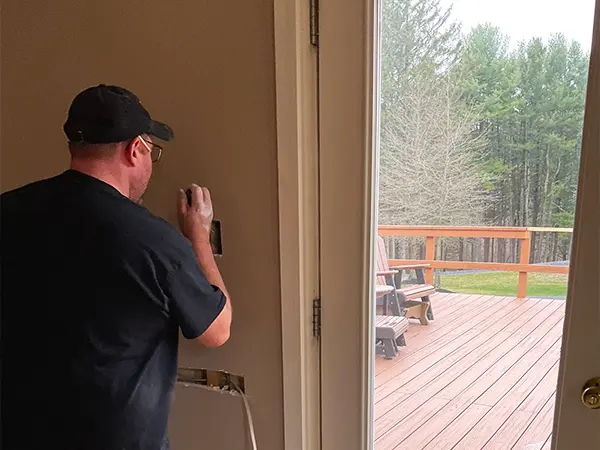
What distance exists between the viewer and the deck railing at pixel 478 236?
49.2 inches

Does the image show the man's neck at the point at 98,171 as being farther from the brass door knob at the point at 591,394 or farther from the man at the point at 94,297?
the brass door knob at the point at 591,394

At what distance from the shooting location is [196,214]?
1394 mm

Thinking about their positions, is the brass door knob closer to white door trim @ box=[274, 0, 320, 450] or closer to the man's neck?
white door trim @ box=[274, 0, 320, 450]

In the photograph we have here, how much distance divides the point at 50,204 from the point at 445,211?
0.91 m

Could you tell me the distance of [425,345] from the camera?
4.53ft

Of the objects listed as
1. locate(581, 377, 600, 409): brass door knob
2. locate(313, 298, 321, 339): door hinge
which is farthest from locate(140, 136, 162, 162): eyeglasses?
locate(581, 377, 600, 409): brass door knob

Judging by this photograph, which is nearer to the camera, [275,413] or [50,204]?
[50,204]

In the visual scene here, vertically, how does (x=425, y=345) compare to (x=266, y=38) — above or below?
below

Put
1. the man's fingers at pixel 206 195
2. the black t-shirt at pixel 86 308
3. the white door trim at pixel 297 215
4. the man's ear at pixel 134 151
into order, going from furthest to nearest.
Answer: the man's fingers at pixel 206 195, the white door trim at pixel 297 215, the man's ear at pixel 134 151, the black t-shirt at pixel 86 308

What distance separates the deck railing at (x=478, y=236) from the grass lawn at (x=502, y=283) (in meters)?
0.01

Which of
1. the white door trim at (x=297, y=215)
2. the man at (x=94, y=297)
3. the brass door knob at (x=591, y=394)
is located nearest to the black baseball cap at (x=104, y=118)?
the man at (x=94, y=297)

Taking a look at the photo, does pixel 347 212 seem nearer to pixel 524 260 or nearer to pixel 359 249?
pixel 359 249

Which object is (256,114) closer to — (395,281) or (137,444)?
(395,281)

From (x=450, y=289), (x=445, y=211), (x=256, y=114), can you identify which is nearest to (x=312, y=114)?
(x=256, y=114)
